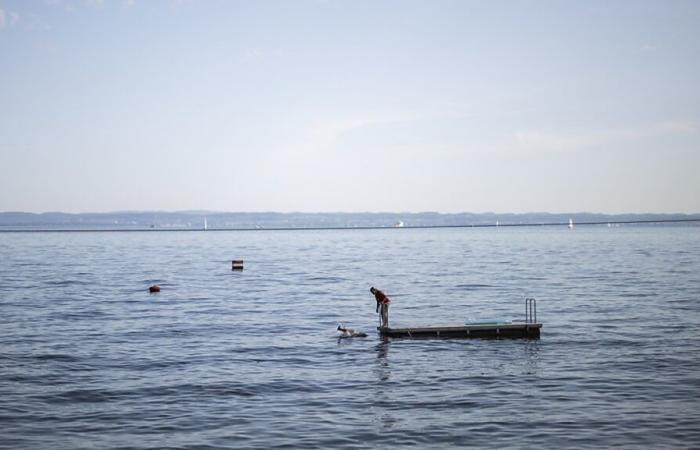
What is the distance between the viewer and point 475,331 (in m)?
43.9

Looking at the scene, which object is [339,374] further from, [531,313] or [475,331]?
[531,313]

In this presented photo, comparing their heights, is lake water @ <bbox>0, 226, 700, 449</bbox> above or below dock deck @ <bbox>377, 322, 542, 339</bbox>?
below

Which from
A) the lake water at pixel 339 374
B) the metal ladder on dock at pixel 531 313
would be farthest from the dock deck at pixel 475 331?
the metal ladder on dock at pixel 531 313

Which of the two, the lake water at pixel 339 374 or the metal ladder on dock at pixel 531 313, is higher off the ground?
the metal ladder on dock at pixel 531 313

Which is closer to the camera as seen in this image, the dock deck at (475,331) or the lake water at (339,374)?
the lake water at (339,374)

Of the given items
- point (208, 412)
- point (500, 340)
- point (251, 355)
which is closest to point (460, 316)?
point (500, 340)

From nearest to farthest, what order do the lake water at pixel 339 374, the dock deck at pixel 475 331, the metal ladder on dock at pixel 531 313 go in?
the lake water at pixel 339 374 < the dock deck at pixel 475 331 < the metal ladder on dock at pixel 531 313

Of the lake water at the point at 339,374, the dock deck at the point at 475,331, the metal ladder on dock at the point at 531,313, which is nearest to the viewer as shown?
the lake water at the point at 339,374

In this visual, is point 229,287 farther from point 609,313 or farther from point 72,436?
point 72,436

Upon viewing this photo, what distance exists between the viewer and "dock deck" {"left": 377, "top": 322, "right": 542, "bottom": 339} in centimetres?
4372

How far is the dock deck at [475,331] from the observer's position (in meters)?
43.7

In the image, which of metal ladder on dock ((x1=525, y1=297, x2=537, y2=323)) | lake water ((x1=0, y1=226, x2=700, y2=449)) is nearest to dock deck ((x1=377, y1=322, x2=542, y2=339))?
lake water ((x1=0, y1=226, x2=700, y2=449))

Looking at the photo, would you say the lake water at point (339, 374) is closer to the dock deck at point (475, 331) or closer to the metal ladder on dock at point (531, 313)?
the dock deck at point (475, 331)

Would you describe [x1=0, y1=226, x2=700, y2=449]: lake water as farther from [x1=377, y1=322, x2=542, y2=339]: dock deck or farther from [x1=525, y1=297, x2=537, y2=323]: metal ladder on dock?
[x1=525, y1=297, x2=537, y2=323]: metal ladder on dock
